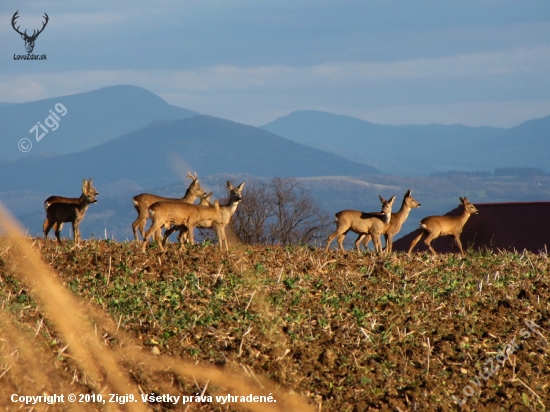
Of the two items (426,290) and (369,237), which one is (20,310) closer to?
(426,290)

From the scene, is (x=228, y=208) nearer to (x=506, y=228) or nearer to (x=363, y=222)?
(x=363, y=222)

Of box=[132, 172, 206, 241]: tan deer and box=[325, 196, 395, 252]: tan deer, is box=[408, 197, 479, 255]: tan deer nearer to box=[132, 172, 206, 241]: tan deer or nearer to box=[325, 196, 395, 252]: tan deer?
box=[325, 196, 395, 252]: tan deer

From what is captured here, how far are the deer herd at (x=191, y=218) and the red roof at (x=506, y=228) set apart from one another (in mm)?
16242

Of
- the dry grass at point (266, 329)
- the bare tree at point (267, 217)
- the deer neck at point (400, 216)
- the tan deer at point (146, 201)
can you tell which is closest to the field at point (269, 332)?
the dry grass at point (266, 329)

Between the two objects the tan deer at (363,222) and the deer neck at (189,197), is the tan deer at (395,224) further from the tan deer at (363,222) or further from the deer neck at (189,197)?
the deer neck at (189,197)

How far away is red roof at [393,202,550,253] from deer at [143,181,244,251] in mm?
21873

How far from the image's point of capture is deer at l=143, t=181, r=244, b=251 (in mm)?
16406

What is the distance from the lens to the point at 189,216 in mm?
16844

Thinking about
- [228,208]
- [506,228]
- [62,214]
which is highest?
[228,208]

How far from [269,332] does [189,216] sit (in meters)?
6.34

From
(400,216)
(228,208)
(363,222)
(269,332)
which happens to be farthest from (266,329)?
(400,216)

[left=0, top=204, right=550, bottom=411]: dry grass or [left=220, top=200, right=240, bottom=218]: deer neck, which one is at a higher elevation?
[left=220, top=200, right=240, bottom=218]: deer neck

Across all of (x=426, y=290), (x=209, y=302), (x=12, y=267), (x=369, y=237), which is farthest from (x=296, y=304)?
(x=369, y=237)

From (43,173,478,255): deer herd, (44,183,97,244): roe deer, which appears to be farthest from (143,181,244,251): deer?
(44,183,97,244): roe deer
